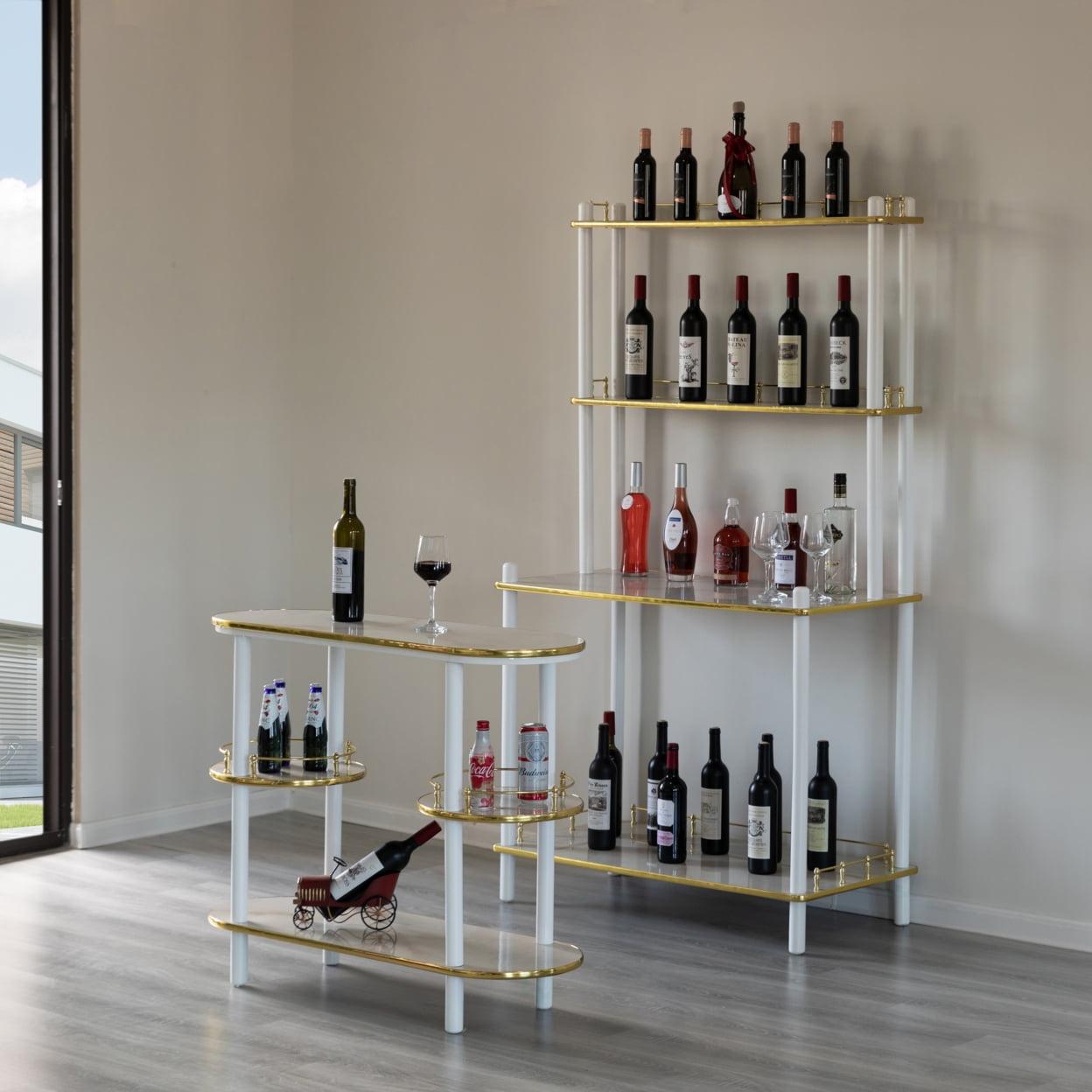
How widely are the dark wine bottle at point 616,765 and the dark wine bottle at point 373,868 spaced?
0.97 m

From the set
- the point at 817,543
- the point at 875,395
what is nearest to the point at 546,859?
the point at 817,543

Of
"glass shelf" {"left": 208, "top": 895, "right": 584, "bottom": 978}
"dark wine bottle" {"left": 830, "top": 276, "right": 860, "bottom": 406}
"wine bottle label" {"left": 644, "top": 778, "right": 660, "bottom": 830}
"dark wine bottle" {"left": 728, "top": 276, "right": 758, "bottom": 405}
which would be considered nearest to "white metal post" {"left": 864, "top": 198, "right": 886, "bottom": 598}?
"dark wine bottle" {"left": 830, "top": 276, "right": 860, "bottom": 406}

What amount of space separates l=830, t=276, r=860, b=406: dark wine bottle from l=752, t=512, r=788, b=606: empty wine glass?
35cm

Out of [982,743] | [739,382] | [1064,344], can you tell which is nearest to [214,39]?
[739,382]

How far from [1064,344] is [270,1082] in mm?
2551

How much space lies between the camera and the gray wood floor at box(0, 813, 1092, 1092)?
330cm

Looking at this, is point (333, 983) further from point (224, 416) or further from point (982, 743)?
point (224, 416)

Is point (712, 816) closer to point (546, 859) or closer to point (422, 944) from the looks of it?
point (546, 859)

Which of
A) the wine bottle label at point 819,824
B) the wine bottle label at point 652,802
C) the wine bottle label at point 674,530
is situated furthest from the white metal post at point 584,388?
the wine bottle label at point 819,824

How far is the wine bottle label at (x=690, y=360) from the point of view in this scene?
448 cm

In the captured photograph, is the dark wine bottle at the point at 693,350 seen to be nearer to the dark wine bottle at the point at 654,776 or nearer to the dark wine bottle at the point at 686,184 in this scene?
the dark wine bottle at the point at 686,184

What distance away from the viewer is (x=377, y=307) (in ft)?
18.0

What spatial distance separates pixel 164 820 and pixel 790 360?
2.53 meters

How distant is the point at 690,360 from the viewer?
14.7ft
